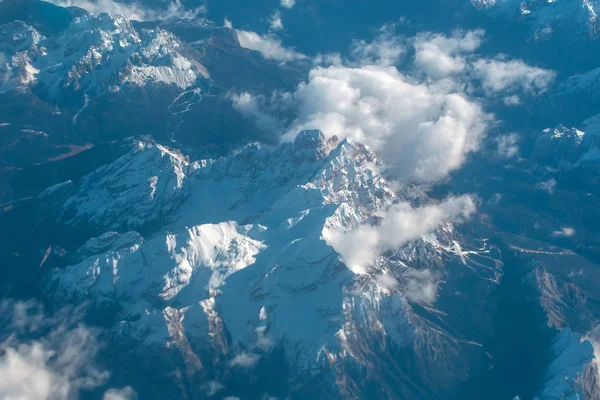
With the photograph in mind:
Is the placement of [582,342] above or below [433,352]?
above

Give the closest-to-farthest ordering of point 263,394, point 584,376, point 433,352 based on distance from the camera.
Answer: point 584,376 < point 263,394 < point 433,352

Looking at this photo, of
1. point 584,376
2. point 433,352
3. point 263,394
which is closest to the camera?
point 584,376

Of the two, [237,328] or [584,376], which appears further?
[237,328]

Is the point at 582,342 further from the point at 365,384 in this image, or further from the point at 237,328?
the point at 237,328

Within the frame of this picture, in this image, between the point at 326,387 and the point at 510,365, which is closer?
the point at 326,387

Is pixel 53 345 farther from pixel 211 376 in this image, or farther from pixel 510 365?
pixel 510 365

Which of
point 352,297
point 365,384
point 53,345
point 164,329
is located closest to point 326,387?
point 365,384

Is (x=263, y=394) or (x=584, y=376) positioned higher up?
(x=584, y=376)

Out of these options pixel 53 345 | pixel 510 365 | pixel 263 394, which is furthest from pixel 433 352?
pixel 53 345
